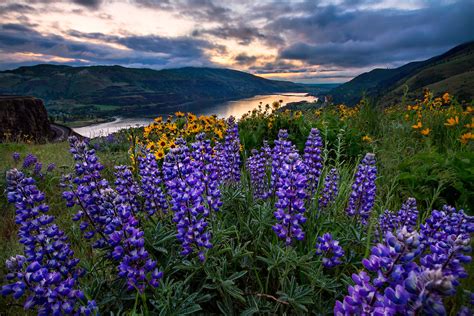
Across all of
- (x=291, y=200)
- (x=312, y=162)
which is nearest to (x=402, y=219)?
(x=312, y=162)

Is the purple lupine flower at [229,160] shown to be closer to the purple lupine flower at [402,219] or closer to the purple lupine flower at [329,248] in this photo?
the purple lupine flower at [329,248]

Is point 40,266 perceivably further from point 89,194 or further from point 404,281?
point 404,281

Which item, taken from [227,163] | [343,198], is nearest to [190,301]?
[227,163]

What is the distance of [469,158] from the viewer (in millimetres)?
4602

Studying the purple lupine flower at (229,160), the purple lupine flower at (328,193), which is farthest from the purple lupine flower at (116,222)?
the purple lupine flower at (328,193)

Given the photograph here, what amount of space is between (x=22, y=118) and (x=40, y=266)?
2342 cm

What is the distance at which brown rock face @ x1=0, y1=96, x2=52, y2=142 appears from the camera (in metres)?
19.0

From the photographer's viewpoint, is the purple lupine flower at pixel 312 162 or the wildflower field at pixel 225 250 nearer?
the wildflower field at pixel 225 250

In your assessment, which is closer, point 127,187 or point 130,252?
point 130,252

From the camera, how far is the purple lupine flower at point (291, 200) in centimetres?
224

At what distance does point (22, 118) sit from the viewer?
20.5m

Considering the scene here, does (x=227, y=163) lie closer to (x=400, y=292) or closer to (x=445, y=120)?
(x=400, y=292)

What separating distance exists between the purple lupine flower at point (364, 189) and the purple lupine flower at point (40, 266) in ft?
8.86

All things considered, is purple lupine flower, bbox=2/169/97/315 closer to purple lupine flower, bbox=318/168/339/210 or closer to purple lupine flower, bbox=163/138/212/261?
purple lupine flower, bbox=163/138/212/261
